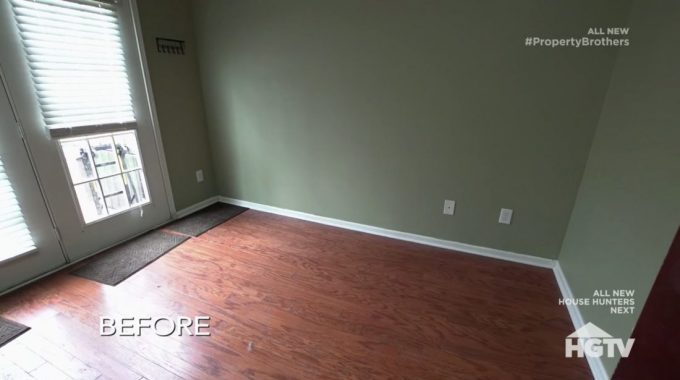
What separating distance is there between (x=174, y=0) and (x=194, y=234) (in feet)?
7.07

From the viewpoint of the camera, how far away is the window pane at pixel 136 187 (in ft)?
8.32

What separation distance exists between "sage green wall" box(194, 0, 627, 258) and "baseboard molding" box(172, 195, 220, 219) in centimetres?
70

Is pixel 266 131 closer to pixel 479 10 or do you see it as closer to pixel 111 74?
pixel 111 74

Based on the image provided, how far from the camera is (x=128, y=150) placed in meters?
2.49

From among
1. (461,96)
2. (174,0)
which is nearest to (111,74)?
(174,0)

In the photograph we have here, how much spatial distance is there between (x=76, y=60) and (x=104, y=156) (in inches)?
27.8

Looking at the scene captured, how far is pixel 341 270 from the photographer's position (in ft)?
7.18

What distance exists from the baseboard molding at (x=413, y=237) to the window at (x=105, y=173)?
3.45ft

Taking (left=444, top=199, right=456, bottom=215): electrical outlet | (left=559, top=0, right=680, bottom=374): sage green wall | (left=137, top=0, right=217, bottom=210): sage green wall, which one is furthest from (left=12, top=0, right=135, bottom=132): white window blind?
(left=559, top=0, right=680, bottom=374): sage green wall

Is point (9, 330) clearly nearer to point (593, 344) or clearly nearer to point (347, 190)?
point (347, 190)

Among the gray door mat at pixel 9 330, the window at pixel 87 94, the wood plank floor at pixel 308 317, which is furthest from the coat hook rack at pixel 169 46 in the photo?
the gray door mat at pixel 9 330

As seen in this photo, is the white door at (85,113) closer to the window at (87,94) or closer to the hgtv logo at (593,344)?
the window at (87,94)

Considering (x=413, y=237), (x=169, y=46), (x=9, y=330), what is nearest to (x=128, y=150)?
(x=169, y=46)

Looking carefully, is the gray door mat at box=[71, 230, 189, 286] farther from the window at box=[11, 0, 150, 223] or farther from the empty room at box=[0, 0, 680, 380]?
the window at box=[11, 0, 150, 223]
